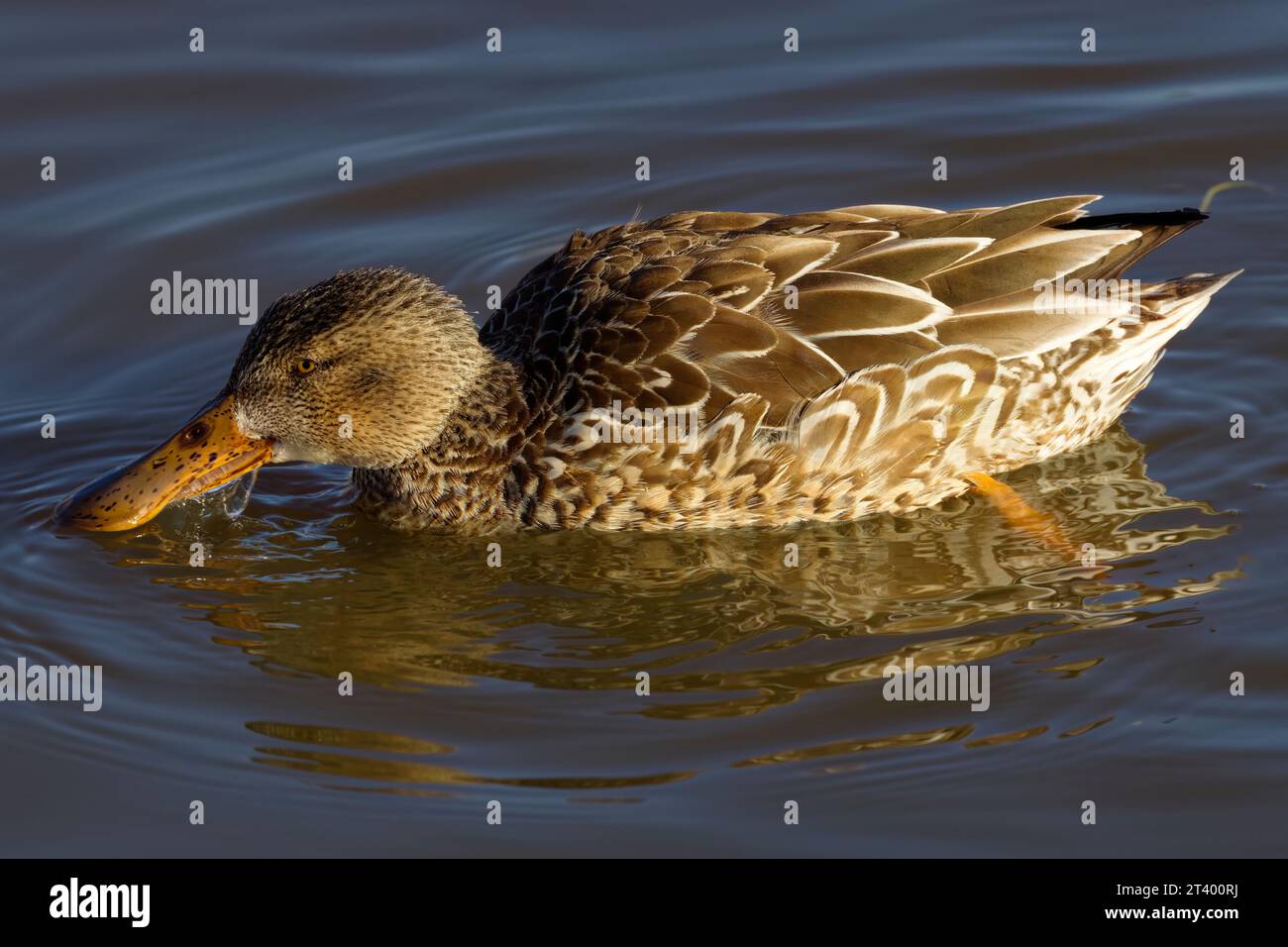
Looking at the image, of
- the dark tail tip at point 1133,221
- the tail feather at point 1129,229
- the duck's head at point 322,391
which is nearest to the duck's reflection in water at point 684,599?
the duck's head at point 322,391

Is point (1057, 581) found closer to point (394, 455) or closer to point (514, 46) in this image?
point (394, 455)

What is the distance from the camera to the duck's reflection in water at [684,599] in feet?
26.3

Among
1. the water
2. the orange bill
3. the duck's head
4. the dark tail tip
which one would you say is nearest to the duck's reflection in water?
the water

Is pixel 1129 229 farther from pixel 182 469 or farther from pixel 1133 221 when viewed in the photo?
pixel 182 469

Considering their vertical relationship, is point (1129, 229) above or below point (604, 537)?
above

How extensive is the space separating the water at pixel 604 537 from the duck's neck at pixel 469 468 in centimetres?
26

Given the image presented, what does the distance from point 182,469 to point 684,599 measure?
8.33 ft

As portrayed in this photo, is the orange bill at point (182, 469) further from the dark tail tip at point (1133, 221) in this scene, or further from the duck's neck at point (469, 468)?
the dark tail tip at point (1133, 221)

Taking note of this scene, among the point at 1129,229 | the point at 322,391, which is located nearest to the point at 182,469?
the point at 322,391

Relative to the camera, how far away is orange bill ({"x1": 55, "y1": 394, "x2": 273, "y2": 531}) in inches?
364

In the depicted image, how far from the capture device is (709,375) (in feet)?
29.1

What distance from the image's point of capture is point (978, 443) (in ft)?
30.9

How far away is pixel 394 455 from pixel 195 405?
187 centimetres
